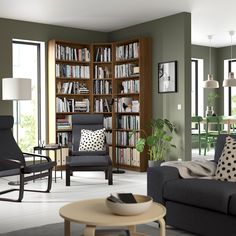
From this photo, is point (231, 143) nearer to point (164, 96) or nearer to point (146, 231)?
point (146, 231)

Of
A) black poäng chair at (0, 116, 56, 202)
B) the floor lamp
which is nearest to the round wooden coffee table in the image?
black poäng chair at (0, 116, 56, 202)

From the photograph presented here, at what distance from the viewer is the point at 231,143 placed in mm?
3900

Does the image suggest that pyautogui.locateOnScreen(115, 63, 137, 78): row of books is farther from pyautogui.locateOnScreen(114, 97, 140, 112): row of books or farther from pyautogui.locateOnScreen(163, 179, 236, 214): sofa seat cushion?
pyautogui.locateOnScreen(163, 179, 236, 214): sofa seat cushion

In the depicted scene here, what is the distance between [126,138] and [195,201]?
14.5 ft

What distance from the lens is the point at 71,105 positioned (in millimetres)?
7988

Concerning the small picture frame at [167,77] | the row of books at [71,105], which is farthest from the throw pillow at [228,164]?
the row of books at [71,105]

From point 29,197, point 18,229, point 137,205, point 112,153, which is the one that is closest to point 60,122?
point 112,153

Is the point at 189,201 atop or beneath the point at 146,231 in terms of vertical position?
atop

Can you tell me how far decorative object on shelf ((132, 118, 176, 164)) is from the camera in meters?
7.03

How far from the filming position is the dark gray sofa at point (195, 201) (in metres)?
3.25

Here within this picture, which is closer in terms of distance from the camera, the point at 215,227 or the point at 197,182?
the point at 215,227

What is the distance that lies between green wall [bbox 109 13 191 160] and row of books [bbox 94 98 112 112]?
3.17 ft

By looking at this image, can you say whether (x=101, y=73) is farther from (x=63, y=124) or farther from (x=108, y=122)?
(x=63, y=124)

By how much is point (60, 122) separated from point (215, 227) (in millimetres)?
4947
